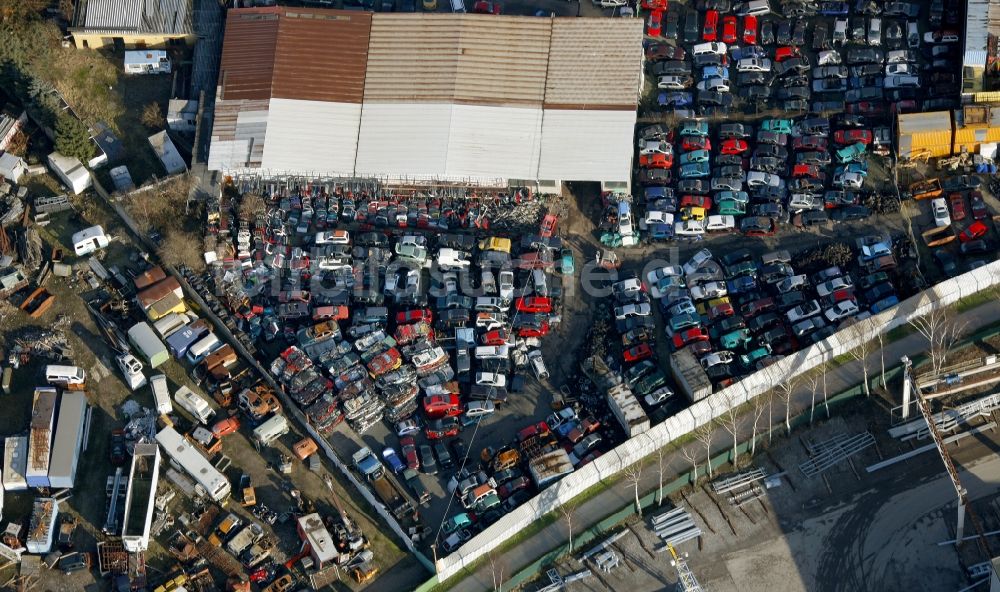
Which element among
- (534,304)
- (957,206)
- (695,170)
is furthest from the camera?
(695,170)

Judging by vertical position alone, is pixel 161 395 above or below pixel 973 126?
below

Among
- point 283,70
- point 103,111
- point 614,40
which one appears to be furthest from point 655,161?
point 103,111

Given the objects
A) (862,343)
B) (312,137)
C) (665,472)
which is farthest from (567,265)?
(862,343)

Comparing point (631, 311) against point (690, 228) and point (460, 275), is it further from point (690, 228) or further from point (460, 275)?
point (460, 275)

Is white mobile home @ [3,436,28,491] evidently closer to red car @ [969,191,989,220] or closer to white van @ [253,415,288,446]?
white van @ [253,415,288,446]

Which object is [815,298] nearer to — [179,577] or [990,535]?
[990,535]

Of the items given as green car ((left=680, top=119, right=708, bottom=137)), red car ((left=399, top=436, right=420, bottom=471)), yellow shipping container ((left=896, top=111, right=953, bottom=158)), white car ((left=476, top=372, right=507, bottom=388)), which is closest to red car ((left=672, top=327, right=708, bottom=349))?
white car ((left=476, top=372, right=507, bottom=388))
